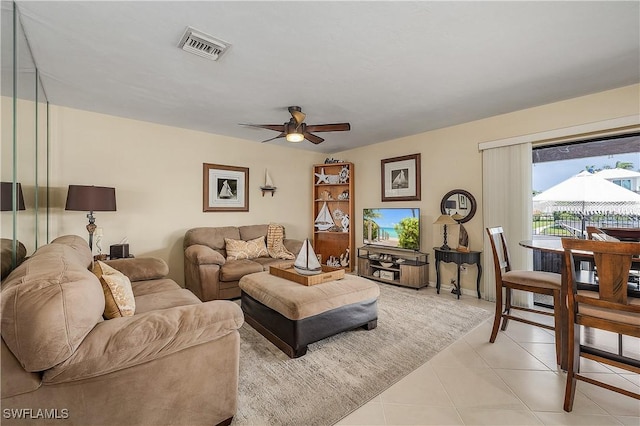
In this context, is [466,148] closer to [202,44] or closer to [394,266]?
[394,266]

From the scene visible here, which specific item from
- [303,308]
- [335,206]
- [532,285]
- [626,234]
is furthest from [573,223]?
[335,206]

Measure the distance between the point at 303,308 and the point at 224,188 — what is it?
294 cm

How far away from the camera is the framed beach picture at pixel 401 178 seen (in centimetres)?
448

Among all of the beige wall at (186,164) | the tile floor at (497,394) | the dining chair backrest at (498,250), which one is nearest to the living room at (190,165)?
the beige wall at (186,164)

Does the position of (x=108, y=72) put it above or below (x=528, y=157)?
above

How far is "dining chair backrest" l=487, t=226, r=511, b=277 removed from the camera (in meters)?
2.43

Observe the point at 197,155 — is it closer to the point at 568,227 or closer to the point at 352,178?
the point at 352,178

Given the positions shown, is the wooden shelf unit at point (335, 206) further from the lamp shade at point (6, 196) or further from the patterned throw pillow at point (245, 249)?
the lamp shade at point (6, 196)

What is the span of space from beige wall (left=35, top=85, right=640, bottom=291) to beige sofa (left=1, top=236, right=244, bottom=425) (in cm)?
232

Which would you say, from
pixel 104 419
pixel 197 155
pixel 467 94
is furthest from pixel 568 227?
pixel 197 155

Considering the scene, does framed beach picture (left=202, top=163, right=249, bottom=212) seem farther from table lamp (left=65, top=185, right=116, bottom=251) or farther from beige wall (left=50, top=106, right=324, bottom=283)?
table lamp (left=65, top=185, right=116, bottom=251)

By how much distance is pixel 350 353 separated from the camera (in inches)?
90.4

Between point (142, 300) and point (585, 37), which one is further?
point (142, 300)

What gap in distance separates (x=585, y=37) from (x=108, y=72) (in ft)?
12.2
